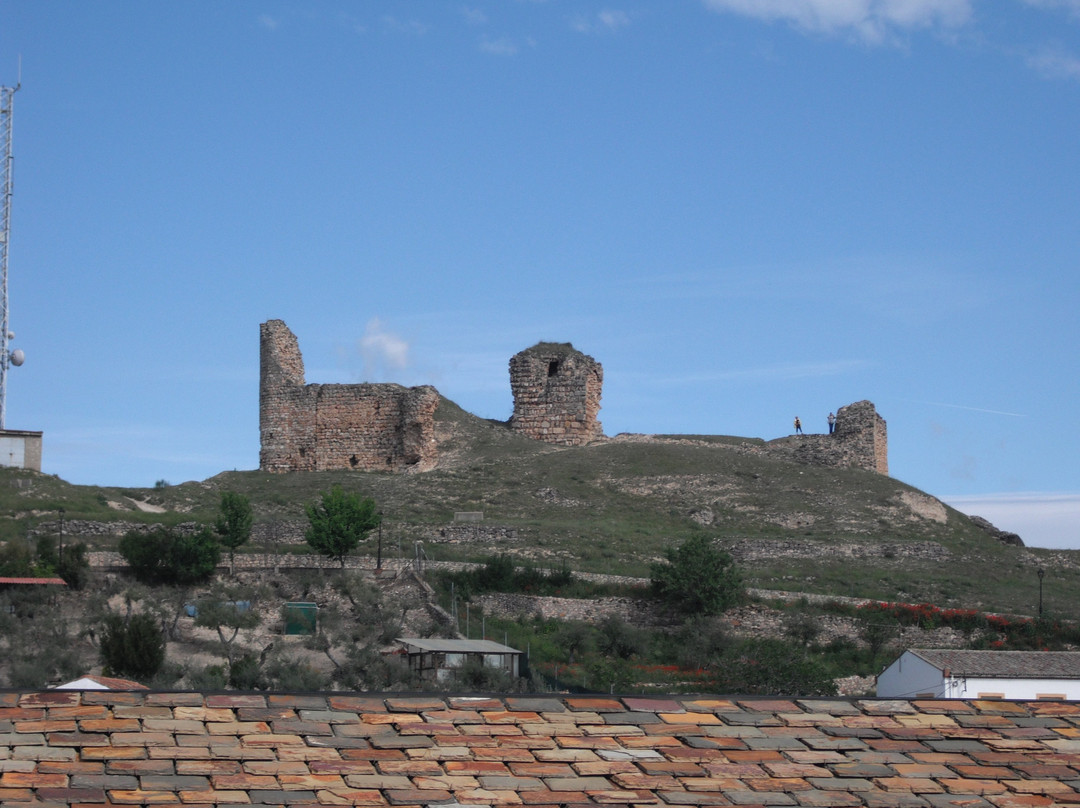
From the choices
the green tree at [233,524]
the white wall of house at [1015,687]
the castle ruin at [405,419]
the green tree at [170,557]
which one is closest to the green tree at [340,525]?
the green tree at [233,524]

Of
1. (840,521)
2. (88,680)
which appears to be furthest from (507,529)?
(88,680)

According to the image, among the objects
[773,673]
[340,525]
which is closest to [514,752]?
[773,673]

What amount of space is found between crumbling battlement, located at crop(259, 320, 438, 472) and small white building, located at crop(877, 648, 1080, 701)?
25136mm

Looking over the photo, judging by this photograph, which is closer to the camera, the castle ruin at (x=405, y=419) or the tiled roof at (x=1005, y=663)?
the tiled roof at (x=1005, y=663)

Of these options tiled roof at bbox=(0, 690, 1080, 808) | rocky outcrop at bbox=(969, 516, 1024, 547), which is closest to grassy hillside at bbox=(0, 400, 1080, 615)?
rocky outcrop at bbox=(969, 516, 1024, 547)

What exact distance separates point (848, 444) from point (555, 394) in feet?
32.8

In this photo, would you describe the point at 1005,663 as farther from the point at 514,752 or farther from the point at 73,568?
the point at 514,752

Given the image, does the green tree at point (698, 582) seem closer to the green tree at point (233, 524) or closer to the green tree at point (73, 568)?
the green tree at point (233, 524)

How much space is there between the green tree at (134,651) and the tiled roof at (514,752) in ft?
57.0

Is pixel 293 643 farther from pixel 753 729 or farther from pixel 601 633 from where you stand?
pixel 753 729

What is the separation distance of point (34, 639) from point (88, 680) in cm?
1092

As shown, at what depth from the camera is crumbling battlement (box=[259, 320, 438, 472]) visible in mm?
50156

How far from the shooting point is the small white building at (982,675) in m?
25.6

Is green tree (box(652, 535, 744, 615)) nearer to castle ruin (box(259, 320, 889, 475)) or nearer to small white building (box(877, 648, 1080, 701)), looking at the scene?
small white building (box(877, 648, 1080, 701))
